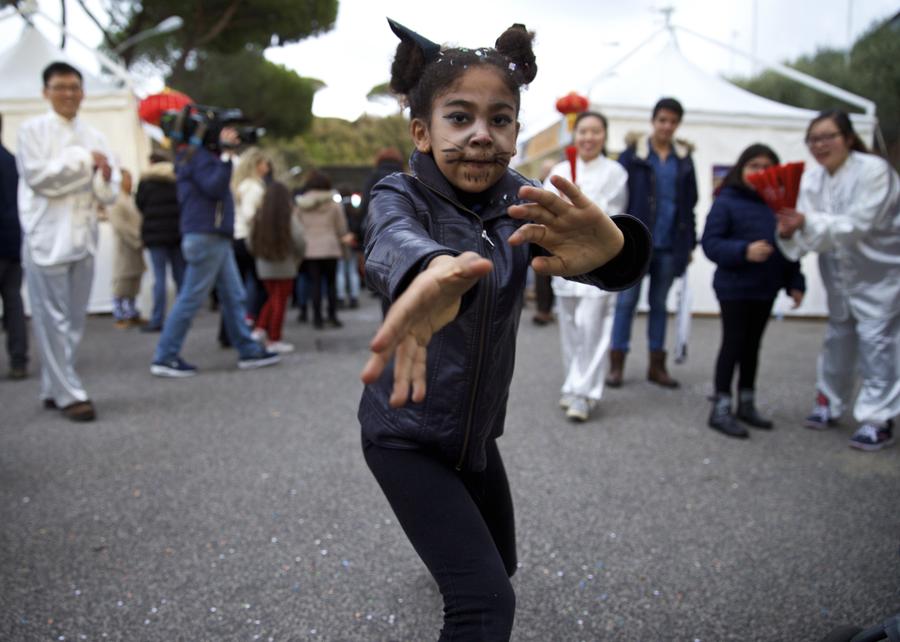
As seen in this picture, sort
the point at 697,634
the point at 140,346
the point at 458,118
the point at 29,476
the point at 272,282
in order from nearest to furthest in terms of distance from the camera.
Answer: the point at 458,118 < the point at 697,634 < the point at 29,476 < the point at 272,282 < the point at 140,346

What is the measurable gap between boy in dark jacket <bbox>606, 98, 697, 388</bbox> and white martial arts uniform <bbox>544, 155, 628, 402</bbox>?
1.39 feet

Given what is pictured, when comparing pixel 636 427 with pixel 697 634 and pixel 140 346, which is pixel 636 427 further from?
pixel 140 346

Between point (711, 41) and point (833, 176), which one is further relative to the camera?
point (711, 41)

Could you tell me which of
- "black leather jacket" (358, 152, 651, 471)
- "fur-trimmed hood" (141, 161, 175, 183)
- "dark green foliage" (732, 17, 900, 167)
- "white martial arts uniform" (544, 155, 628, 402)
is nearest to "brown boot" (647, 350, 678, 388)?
"white martial arts uniform" (544, 155, 628, 402)

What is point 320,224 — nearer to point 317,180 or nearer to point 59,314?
point 317,180

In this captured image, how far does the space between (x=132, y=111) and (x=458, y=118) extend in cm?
863

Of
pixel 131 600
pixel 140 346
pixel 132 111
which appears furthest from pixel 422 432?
pixel 132 111

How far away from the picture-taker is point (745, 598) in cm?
230

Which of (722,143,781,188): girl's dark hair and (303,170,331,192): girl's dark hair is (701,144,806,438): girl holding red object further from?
(303,170,331,192): girl's dark hair

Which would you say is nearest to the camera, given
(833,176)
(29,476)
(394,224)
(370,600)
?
(394,224)

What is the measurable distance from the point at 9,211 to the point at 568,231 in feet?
17.7

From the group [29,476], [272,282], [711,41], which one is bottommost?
[29,476]

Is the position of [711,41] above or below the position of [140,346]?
above

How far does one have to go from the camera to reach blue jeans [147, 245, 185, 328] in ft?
24.9
